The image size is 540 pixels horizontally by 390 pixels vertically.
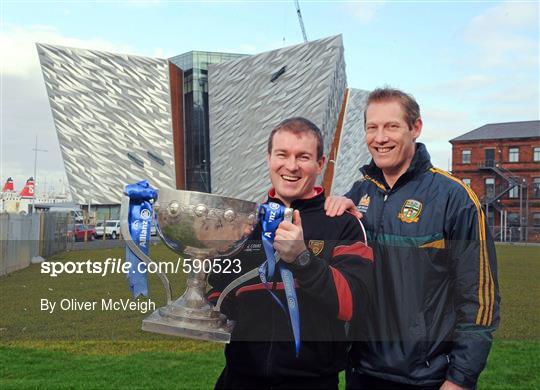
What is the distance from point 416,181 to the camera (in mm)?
2254

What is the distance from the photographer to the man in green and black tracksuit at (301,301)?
1.89 m

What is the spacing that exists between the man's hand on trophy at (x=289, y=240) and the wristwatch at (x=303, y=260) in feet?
0.04

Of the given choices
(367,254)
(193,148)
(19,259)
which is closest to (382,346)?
(367,254)

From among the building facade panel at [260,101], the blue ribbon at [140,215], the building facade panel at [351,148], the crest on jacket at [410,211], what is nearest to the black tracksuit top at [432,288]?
the crest on jacket at [410,211]

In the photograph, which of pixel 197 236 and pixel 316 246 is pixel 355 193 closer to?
pixel 316 246

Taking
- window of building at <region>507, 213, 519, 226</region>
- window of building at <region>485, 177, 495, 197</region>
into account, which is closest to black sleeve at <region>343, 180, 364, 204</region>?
window of building at <region>507, 213, 519, 226</region>

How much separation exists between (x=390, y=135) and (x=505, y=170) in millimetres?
50663

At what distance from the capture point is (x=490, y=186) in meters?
49.4

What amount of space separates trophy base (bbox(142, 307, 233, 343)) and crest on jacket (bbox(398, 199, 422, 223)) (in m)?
0.78

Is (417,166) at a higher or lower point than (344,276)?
higher

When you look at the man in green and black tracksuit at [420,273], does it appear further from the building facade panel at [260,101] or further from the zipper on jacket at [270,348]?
the building facade panel at [260,101]

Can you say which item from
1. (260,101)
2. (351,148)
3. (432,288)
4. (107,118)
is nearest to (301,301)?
(432,288)

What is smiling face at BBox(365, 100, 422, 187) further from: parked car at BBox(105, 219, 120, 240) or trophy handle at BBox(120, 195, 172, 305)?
parked car at BBox(105, 219, 120, 240)

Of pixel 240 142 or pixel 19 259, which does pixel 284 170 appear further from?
pixel 240 142
